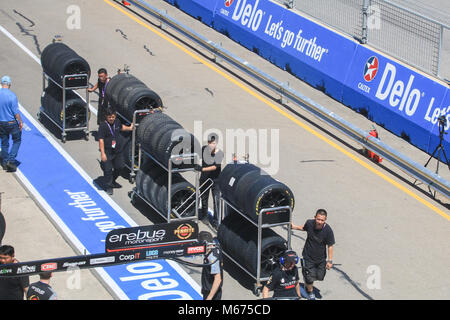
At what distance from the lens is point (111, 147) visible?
52.7 feet

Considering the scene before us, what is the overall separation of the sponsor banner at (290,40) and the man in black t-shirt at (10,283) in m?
12.2

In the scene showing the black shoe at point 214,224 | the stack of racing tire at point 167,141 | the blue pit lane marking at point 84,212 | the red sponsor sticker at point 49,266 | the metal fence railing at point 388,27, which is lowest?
the blue pit lane marking at point 84,212

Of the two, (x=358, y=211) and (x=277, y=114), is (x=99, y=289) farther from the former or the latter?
(x=277, y=114)

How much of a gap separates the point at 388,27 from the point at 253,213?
8.99 m

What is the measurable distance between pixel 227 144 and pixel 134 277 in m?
5.81

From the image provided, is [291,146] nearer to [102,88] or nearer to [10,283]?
[102,88]

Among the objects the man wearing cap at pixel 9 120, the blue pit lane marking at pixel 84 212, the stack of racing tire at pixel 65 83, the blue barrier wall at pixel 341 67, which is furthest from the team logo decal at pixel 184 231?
the blue barrier wall at pixel 341 67

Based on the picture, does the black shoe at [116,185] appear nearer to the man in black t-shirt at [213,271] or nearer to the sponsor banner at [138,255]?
the sponsor banner at [138,255]

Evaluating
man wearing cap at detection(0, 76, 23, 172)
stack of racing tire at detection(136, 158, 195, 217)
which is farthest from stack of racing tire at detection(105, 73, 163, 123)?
man wearing cap at detection(0, 76, 23, 172)

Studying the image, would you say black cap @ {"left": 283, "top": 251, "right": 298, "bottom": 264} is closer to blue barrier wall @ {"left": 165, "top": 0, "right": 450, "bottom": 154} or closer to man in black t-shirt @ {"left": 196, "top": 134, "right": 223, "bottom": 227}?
man in black t-shirt @ {"left": 196, "top": 134, "right": 223, "bottom": 227}

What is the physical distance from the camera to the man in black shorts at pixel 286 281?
11508 millimetres

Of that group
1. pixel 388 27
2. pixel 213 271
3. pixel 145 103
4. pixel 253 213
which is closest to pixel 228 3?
pixel 388 27

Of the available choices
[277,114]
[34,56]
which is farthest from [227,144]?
[34,56]

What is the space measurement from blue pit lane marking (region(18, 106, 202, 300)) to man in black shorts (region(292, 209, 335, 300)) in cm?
177
